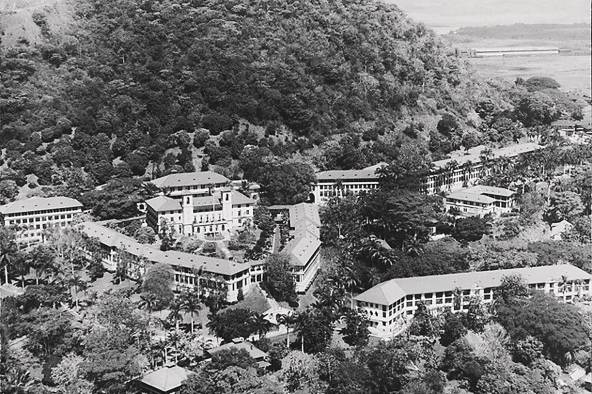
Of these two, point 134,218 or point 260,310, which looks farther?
point 134,218

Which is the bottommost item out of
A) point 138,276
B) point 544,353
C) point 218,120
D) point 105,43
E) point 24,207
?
point 544,353

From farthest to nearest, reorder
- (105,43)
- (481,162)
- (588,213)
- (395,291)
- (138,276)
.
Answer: (105,43), (481,162), (588,213), (138,276), (395,291)

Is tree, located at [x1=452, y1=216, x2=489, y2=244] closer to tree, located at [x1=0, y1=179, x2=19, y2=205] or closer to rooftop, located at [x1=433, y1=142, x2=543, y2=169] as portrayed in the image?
rooftop, located at [x1=433, y1=142, x2=543, y2=169]

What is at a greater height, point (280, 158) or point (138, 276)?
point (280, 158)

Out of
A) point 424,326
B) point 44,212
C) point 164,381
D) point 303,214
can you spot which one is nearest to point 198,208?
point 303,214

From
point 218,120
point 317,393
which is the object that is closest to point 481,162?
point 218,120

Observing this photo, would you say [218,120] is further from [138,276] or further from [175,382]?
[175,382]

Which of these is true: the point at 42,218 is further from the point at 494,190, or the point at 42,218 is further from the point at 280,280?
the point at 494,190
